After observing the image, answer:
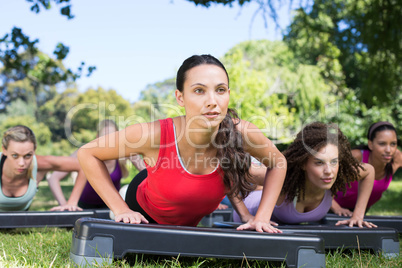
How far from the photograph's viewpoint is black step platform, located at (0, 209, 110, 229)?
382 centimetres

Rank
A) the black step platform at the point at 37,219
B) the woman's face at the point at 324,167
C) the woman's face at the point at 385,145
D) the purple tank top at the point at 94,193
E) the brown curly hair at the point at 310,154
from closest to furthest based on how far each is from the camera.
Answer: the woman's face at the point at 324,167 → the brown curly hair at the point at 310,154 → the black step platform at the point at 37,219 → the woman's face at the point at 385,145 → the purple tank top at the point at 94,193

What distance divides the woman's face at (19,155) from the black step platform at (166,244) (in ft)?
7.55

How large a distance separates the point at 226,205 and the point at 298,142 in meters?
1.92

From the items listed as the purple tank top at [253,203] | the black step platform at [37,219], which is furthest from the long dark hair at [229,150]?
the black step platform at [37,219]

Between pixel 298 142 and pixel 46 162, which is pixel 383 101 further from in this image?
pixel 46 162

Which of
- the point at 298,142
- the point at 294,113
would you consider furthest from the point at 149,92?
the point at 298,142

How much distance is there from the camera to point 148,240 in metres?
2.21

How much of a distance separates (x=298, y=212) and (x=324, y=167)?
1.84 feet

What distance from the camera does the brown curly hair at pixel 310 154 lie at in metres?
3.44

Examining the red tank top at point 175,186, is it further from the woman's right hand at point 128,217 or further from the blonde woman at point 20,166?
the blonde woman at point 20,166

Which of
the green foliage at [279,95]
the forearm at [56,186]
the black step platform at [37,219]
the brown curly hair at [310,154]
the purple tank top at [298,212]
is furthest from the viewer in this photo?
the green foliage at [279,95]

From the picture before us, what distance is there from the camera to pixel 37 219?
12.7 ft

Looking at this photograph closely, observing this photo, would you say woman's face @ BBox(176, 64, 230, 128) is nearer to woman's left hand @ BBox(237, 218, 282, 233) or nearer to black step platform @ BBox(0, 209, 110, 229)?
woman's left hand @ BBox(237, 218, 282, 233)

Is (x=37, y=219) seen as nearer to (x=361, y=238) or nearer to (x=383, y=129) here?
(x=361, y=238)
